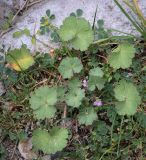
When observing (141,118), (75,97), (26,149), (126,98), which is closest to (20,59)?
(75,97)

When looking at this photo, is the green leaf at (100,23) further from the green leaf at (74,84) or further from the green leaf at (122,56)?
the green leaf at (74,84)

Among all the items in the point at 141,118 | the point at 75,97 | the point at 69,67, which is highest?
the point at 69,67

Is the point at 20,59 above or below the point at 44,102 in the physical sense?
above

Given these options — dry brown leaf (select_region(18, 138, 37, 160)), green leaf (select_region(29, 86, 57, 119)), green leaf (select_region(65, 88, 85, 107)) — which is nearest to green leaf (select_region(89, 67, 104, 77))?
green leaf (select_region(65, 88, 85, 107))

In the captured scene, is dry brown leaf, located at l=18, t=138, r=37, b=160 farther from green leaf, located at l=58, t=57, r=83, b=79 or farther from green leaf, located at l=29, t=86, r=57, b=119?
green leaf, located at l=58, t=57, r=83, b=79

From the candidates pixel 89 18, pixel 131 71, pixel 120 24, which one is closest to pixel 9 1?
pixel 89 18

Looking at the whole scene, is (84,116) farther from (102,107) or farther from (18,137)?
(18,137)

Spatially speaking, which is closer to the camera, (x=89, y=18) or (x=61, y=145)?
(x=61, y=145)

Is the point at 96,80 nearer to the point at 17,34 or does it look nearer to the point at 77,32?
the point at 77,32
